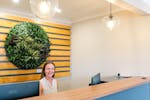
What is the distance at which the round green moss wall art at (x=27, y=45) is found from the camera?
416cm

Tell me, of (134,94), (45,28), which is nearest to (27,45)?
(45,28)

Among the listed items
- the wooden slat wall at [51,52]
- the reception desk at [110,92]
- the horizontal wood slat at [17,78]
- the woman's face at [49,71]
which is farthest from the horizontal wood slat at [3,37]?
the reception desk at [110,92]

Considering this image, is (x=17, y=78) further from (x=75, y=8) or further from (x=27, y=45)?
(x=75, y=8)

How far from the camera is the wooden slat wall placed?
13.4 feet

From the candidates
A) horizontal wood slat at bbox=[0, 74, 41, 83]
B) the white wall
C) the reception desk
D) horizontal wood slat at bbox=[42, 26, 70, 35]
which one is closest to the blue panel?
the reception desk

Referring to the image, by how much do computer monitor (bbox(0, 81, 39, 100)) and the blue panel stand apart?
0.77 meters

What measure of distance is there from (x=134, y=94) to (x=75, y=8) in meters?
2.61

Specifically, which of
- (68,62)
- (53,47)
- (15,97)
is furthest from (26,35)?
(15,97)

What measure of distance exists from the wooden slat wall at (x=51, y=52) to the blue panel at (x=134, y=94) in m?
2.92

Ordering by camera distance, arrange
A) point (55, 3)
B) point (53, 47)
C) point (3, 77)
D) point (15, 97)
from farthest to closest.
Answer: point (53, 47) → point (3, 77) → point (55, 3) → point (15, 97)

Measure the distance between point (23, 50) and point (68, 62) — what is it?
5.56ft

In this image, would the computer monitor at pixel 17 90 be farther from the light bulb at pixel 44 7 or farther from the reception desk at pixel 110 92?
the light bulb at pixel 44 7

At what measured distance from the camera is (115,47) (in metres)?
4.40

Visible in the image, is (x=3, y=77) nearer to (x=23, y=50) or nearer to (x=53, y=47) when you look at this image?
(x=23, y=50)
